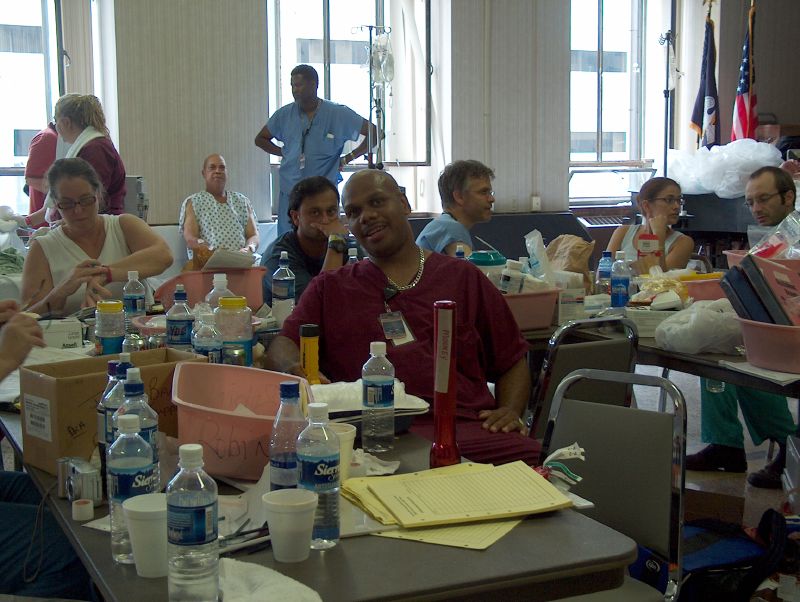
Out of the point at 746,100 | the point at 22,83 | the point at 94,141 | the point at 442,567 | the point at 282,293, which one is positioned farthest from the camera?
the point at 746,100

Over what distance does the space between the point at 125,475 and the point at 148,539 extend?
141 mm

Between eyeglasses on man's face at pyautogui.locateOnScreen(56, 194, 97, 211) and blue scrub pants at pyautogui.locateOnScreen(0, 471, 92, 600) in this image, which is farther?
eyeglasses on man's face at pyautogui.locateOnScreen(56, 194, 97, 211)

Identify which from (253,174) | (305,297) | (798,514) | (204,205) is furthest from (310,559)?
(253,174)

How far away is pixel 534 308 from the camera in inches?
136

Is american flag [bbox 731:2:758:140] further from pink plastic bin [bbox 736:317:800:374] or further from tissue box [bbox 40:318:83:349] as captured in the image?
tissue box [bbox 40:318:83:349]

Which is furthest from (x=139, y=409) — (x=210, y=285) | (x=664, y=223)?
(x=664, y=223)

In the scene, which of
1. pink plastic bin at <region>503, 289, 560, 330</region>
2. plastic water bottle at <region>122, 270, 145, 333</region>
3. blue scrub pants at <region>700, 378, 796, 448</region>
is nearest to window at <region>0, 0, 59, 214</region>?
plastic water bottle at <region>122, 270, 145, 333</region>

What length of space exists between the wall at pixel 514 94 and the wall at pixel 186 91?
1814 millimetres

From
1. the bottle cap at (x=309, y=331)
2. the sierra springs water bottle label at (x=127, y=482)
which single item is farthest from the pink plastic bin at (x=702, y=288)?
the sierra springs water bottle label at (x=127, y=482)

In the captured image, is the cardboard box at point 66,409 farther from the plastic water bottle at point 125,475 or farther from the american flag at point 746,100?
the american flag at point 746,100

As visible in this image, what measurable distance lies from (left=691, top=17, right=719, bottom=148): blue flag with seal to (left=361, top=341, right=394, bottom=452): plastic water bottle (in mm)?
7849

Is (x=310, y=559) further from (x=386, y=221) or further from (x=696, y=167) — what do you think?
(x=696, y=167)

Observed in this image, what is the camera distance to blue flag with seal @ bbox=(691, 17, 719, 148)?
29.1 ft

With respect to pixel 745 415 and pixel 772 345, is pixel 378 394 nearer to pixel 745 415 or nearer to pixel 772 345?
pixel 772 345
